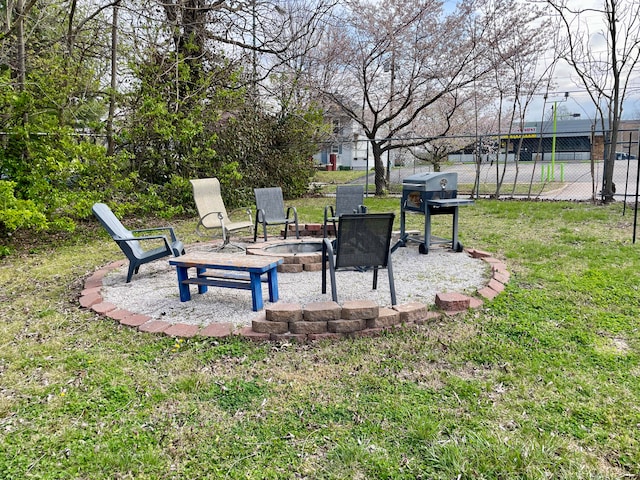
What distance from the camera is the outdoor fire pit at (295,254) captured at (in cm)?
445

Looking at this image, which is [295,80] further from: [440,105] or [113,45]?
[440,105]

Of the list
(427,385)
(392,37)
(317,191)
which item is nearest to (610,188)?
(392,37)

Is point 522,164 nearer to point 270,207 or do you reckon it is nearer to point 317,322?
point 270,207

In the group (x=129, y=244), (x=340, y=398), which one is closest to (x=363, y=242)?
(x=340, y=398)

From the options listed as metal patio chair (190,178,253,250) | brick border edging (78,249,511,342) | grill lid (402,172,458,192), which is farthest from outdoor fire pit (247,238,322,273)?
grill lid (402,172,458,192)

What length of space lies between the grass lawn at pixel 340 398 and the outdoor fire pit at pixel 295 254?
1.72 metres

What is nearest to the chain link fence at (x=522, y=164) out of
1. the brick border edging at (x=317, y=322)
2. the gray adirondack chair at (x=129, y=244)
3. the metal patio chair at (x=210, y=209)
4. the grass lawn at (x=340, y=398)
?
the metal patio chair at (x=210, y=209)

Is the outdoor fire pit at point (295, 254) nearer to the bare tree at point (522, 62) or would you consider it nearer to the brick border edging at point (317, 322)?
the brick border edging at point (317, 322)

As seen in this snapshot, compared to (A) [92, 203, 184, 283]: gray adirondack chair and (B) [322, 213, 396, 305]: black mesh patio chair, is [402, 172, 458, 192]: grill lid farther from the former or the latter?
(A) [92, 203, 184, 283]: gray adirondack chair

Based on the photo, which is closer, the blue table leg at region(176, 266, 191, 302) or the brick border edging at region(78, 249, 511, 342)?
the brick border edging at region(78, 249, 511, 342)

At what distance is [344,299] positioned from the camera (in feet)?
11.8

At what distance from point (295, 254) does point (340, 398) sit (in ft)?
8.15

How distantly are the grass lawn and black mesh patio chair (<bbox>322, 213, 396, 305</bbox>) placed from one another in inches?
24.7

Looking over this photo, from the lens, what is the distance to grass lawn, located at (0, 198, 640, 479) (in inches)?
67.9
